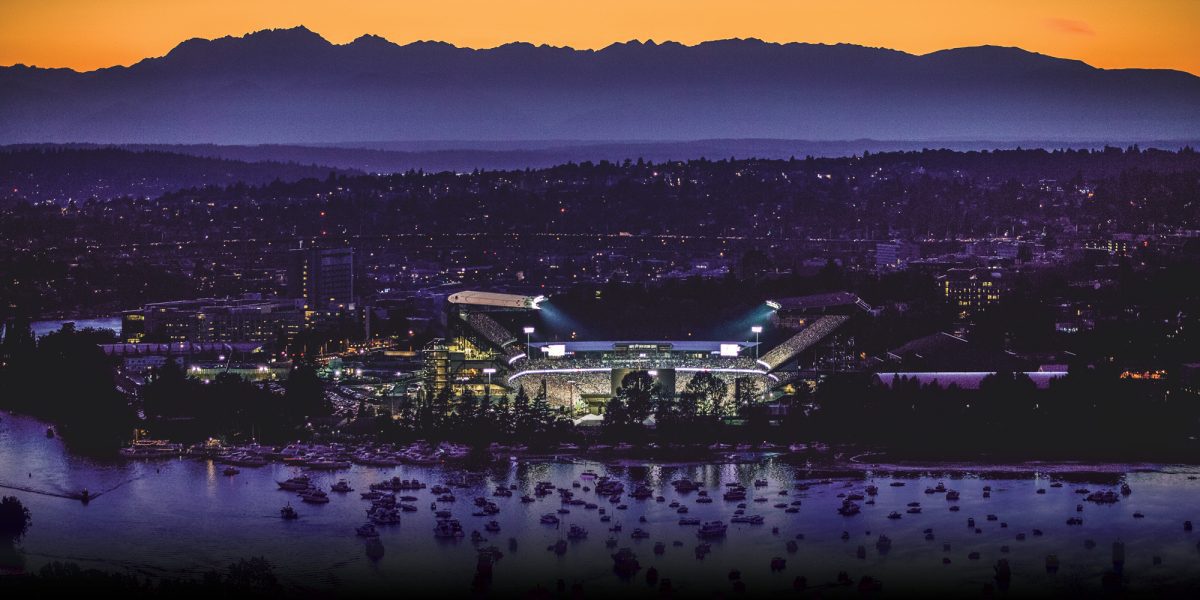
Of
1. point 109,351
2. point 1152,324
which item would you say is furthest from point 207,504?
point 1152,324

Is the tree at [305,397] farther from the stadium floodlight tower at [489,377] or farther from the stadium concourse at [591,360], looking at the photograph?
the stadium floodlight tower at [489,377]

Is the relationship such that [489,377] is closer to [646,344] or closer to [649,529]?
[646,344]

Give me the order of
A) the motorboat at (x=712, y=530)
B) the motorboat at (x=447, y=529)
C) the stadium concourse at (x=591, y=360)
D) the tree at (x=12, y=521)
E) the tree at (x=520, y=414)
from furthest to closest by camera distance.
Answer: the stadium concourse at (x=591, y=360), the tree at (x=520, y=414), the tree at (x=12, y=521), the motorboat at (x=447, y=529), the motorboat at (x=712, y=530)

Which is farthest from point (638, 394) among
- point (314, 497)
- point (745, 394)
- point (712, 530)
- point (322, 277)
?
point (322, 277)

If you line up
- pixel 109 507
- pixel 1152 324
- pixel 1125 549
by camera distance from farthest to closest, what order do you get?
pixel 1152 324 → pixel 109 507 → pixel 1125 549

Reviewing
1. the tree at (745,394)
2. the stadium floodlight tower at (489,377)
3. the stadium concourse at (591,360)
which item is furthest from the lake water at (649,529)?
the stadium concourse at (591,360)

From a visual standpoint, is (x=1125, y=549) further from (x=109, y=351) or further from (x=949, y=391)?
(x=109, y=351)
